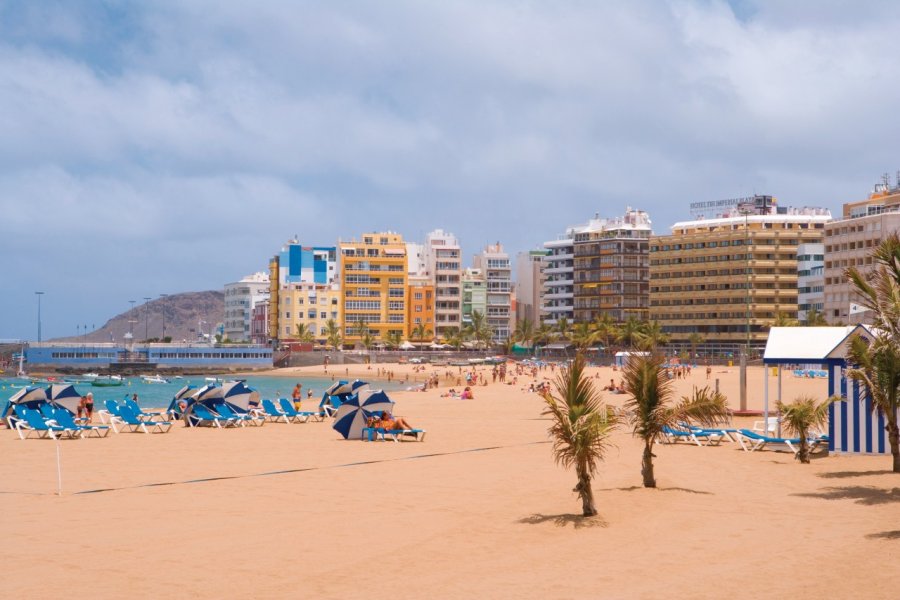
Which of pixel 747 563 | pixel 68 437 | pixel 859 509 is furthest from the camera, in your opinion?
pixel 68 437

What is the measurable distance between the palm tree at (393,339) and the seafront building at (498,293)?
16.2m

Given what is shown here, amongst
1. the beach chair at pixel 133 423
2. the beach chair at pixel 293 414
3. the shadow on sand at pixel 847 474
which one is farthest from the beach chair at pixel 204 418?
the shadow on sand at pixel 847 474

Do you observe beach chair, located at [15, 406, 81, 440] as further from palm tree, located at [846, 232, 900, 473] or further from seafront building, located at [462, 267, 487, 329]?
seafront building, located at [462, 267, 487, 329]

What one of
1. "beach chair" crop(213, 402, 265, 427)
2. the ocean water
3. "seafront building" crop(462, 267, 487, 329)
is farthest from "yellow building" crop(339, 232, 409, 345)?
"beach chair" crop(213, 402, 265, 427)

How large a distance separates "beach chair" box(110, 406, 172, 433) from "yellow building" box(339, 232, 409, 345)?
101m

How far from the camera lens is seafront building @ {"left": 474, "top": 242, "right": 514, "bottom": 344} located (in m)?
145

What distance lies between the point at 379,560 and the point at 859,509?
7.12 m

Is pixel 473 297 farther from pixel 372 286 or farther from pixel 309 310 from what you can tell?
pixel 309 310

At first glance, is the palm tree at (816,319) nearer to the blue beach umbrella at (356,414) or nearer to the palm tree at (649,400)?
the blue beach umbrella at (356,414)

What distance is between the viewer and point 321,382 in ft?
327

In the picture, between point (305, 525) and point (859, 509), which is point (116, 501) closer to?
point (305, 525)

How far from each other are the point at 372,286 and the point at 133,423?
337 feet

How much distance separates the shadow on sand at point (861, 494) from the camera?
15.2 metres

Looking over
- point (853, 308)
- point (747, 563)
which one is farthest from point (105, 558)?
point (853, 308)
